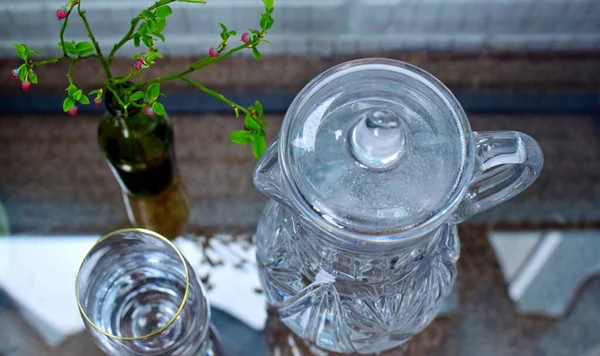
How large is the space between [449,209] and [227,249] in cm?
26

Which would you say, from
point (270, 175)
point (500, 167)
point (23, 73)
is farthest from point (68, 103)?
point (500, 167)

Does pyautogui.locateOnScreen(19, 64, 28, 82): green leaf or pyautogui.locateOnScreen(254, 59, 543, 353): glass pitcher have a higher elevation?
pyautogui.locateOnScreen(19, 64, 28, 82): green leaf

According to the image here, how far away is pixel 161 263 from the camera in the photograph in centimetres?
56

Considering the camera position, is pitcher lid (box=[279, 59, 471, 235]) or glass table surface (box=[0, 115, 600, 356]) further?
glass table surface (box=[0, 115, 600, 356])

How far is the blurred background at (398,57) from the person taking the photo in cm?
62

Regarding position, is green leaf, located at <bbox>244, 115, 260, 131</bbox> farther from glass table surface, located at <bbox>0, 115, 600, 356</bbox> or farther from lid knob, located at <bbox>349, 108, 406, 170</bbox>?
glass table surface, located at <bbox>0, 115, 600, 356</bbox>

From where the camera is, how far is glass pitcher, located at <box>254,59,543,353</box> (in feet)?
1.40

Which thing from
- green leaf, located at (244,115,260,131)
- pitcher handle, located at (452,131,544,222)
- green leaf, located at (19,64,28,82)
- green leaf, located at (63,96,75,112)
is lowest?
pitcher handle, located at (452,131,544,222)

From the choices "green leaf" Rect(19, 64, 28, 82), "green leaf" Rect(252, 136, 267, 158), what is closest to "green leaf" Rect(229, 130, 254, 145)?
"green leaf" Rect(252, 136, 267, 158)

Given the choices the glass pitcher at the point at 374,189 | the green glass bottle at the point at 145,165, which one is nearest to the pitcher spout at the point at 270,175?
the glass pitcher at the point at 374,189

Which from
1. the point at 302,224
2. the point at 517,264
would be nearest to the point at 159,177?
the point at 302,224

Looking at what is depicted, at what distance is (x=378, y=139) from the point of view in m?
0.42

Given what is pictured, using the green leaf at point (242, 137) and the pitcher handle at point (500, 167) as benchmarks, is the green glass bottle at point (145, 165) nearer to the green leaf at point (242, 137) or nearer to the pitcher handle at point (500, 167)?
the green leaf at point (242, 137)

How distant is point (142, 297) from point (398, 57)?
33 cm
